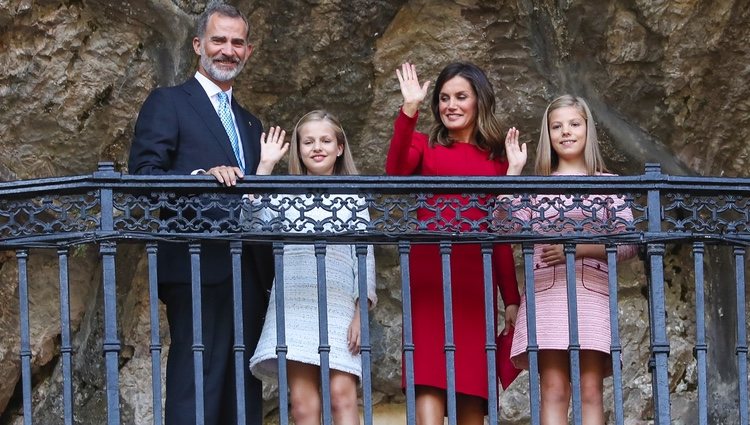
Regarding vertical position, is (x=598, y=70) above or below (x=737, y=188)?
above

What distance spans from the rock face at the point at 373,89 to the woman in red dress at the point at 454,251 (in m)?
1.28

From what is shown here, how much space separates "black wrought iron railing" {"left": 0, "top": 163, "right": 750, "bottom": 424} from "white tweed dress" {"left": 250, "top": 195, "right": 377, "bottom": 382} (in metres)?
0.10

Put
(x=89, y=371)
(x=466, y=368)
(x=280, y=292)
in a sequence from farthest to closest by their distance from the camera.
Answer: (x=89, y=371) < (x=466, y=368) < (x=280, y=292)

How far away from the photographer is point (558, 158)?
657 centimetres

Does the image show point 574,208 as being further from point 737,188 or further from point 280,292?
point 280,292

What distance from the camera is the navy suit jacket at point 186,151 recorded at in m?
6.27

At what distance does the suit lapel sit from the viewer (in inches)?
253

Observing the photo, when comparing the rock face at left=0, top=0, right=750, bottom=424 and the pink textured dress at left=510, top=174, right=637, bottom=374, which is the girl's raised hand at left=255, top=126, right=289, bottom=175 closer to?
the pink textured dress at left=510, top=174, right=637, bottom=374

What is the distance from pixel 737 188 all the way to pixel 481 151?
102cm

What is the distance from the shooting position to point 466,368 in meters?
6.31

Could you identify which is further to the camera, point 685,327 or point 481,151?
point 685,327

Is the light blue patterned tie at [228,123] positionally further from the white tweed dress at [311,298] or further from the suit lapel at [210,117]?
the white tweed dress at [311,298]

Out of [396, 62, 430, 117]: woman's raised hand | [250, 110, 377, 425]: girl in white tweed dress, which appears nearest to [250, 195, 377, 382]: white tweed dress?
[250, 110, 377, 425]: girl in white tweed dress

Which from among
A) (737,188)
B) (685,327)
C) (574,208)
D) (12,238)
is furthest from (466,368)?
(685,327)
